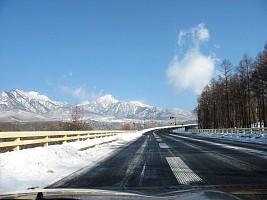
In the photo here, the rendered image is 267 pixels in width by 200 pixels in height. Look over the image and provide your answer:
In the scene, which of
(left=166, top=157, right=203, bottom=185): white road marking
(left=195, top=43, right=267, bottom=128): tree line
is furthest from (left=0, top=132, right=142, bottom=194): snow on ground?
(left=195, top=43, right=267, bottom=128): tree line

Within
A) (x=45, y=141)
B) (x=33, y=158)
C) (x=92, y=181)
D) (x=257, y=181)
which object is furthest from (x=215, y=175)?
(x=45, y=141)

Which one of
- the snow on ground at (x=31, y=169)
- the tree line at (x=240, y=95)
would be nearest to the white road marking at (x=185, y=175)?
the snow on ground at (x=31, y=169)

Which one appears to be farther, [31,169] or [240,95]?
[240,95]

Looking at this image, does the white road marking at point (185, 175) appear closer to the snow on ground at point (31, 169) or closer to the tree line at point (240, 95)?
the snow on ground at point (31, 169)

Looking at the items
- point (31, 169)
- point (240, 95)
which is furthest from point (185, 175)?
point (240, 95)

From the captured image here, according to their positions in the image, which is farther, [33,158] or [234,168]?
[33,158]

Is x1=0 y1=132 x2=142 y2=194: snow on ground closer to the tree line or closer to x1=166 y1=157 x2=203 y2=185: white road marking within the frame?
x1=166 y1=157 x2=203 y2=185: white road marking

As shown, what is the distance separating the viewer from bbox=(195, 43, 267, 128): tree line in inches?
2384

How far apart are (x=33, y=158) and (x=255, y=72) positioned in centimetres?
5229

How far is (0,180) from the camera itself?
9727mm

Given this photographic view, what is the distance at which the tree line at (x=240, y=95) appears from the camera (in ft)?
199

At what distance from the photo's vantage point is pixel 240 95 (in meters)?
73.4

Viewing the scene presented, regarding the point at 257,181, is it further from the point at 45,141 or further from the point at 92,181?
the point at 45,141

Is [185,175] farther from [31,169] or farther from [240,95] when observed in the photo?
[240,95]
